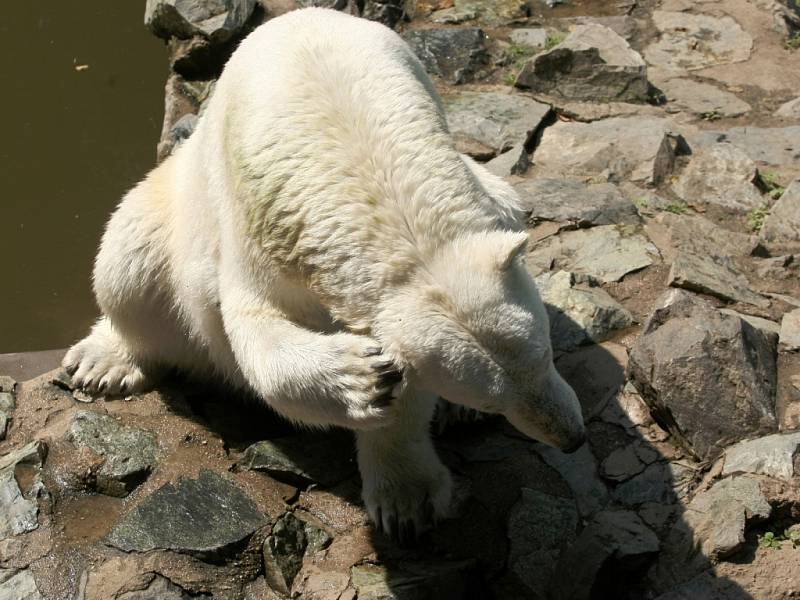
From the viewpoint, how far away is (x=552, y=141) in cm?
639

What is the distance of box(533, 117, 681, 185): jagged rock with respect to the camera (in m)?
6.00

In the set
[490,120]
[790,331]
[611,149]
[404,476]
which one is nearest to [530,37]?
[490,120]

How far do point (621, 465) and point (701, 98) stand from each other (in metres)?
3.46

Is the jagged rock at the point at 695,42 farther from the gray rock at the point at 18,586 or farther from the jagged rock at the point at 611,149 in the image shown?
the gray rock at the point at 18,586

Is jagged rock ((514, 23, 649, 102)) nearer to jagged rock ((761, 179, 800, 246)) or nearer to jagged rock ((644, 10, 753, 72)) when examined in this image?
jagged rock ((644, 10, 753, 72))

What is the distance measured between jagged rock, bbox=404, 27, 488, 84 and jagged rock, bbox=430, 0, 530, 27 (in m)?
0.28

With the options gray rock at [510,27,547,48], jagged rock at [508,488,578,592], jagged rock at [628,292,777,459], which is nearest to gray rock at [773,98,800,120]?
gray rock at [510,27,547,48]

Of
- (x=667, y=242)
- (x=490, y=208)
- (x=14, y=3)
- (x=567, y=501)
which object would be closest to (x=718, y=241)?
(x=667, y=242)

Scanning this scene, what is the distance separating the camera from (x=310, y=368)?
336 centimetres

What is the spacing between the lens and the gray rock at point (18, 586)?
13.2 ft

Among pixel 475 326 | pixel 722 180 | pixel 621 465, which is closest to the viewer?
pixel 475 326

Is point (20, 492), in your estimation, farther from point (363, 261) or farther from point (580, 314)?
point (580, 314)

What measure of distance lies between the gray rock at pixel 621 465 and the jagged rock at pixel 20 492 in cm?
246

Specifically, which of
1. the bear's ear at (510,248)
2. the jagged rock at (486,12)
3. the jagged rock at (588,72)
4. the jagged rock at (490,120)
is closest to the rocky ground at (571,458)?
the jagged rock at (490,120)
